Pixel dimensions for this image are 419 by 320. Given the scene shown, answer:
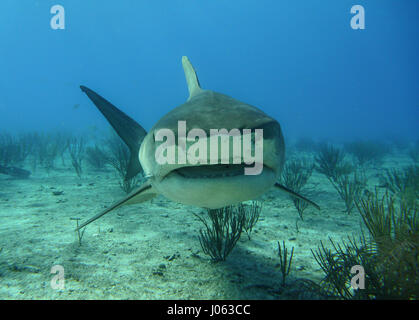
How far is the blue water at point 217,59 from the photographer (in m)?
128

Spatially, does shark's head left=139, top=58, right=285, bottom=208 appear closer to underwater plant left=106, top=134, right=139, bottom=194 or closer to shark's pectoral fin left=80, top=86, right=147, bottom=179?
shark's pectoral fin left=80, top=86, right=147, bottom=179

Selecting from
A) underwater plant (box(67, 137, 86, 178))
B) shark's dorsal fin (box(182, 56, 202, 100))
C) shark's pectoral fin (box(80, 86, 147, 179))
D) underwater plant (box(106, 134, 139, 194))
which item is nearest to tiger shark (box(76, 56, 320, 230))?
shark's pectoral fin (box(80, 86, 147, 179))

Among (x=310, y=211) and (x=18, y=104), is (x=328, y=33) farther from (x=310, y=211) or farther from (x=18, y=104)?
(x=18, y=104)

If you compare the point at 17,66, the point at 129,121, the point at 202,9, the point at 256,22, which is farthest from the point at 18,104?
the point at 129,121

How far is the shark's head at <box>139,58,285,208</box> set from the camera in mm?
1291

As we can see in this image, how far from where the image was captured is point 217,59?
6688 inches

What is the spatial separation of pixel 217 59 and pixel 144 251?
7272 inches

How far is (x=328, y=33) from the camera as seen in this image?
13962 cm

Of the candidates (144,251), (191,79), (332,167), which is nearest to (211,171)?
(144,251)

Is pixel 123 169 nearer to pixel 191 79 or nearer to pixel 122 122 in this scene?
pixel 122 122

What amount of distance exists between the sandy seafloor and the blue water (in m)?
121

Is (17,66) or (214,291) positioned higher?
(17,66)

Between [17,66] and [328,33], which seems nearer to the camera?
[328,33]

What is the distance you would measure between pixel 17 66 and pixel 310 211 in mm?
224031
